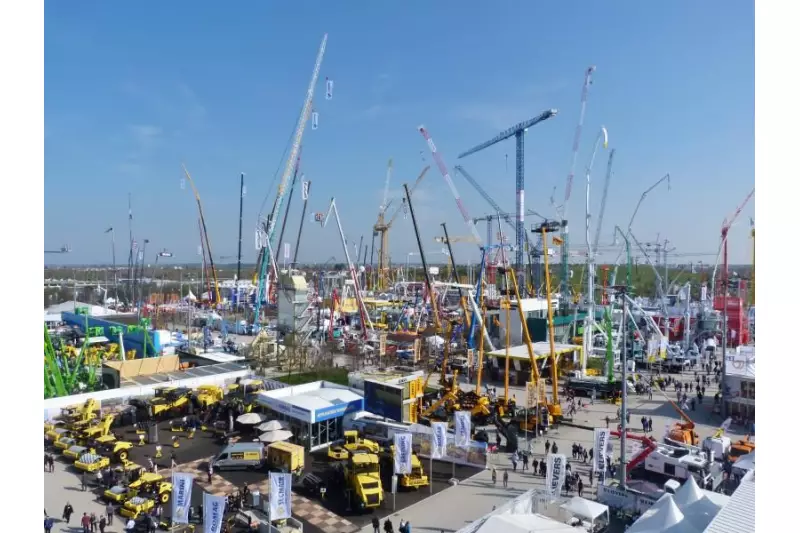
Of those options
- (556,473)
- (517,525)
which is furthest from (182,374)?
(517,525)

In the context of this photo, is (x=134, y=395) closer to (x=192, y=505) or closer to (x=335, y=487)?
(x=192, y=505)

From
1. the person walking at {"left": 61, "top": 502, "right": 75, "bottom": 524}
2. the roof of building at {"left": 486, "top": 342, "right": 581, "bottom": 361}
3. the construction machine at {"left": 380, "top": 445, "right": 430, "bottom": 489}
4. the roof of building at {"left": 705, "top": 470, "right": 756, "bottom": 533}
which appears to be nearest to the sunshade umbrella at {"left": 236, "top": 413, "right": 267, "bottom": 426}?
the construction machine at {"left": 380, "top": 445, "right": 430, "bottom": 489}

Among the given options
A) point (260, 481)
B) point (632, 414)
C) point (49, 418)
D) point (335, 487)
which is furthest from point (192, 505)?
point (632, 414)

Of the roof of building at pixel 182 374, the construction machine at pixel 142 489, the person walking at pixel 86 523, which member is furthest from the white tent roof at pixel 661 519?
the roof of building at pixel 182 374

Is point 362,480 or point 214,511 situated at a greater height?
point 214,511

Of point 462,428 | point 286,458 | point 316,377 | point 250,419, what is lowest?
point 316,377

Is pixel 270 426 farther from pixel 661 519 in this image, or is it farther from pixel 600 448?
pixel 661 519

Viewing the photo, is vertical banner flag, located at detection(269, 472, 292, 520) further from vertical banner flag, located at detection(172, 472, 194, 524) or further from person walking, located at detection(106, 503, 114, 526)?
person walking, located at detection(106, 503, 114, 526)
